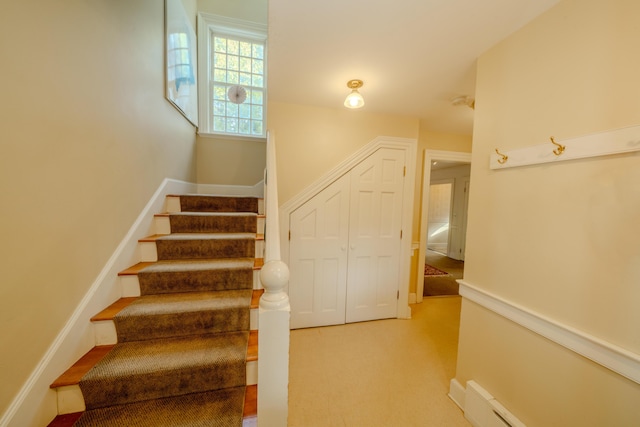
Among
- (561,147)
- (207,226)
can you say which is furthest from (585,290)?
(207,226)

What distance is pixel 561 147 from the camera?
3.23 ft

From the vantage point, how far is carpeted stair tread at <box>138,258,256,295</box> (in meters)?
1.48

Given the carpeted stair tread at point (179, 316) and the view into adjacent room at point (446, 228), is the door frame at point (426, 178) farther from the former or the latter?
the carpeted stair tread at point (179, 316)

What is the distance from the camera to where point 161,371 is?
42.5 inches

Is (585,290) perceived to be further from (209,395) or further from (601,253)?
(209,395)

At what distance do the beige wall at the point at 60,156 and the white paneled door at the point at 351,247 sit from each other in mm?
1461

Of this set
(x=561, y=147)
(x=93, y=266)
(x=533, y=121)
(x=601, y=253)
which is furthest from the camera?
(x=93, y=266)

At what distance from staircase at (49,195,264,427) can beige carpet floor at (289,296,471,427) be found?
0.65 meters

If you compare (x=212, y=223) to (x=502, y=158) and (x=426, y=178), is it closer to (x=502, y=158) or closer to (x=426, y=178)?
(x=502, y=158)

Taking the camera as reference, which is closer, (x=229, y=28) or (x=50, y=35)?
(x=50, y=35)

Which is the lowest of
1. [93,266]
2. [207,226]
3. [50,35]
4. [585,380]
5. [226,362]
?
[226,362]

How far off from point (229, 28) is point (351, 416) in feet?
15.1

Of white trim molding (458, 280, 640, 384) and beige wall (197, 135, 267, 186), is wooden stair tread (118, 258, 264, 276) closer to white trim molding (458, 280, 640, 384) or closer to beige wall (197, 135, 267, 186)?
white trim molding (458, 280, 640, 384)

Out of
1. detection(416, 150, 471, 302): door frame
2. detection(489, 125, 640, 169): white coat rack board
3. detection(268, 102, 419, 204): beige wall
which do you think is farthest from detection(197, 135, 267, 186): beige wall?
detection(489, 125, 640, 169): white coat rack board
